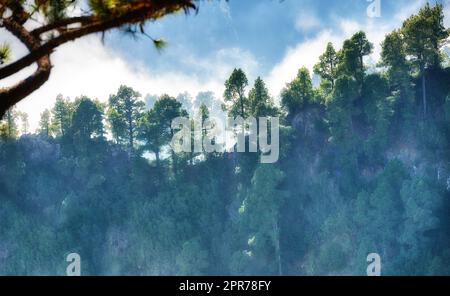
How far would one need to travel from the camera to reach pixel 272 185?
49844 mm

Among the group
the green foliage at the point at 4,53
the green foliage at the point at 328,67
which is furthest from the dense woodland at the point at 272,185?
the green foliage at the point at 4,53

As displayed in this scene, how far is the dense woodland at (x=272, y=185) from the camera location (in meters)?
46.1

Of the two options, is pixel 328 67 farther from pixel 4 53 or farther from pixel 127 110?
pixel 4 53

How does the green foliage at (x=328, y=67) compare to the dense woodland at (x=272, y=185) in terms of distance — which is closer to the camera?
the dense woodland at (x=272, y=185)

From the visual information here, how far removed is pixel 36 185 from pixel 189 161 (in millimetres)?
17229

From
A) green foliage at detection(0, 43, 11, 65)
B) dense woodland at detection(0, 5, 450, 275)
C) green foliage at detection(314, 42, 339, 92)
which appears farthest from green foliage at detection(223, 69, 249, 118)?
green foliage at detection(0, 43, 11, 65)

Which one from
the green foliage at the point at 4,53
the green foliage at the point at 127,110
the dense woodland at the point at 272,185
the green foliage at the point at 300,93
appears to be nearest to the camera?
the green foliage at the point at 4,53

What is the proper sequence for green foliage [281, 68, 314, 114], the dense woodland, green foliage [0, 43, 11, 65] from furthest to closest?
1. green foliage [281, 68, 314, 114]
2. the dense woodland
3. green foliage [0, 43, 11, 65]

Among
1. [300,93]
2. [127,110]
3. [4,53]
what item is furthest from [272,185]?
[4,53]

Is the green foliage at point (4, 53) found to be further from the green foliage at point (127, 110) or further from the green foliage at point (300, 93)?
the green foliage at point (127, 110)

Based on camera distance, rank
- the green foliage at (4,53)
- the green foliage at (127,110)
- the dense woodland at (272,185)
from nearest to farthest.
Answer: the green foliage at (4,53)
the dense woodland at (272,185)
the green foliage at (127,110)

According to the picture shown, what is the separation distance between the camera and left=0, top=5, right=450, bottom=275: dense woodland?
46.1 m

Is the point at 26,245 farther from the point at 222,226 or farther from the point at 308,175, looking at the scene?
the point at 308,175

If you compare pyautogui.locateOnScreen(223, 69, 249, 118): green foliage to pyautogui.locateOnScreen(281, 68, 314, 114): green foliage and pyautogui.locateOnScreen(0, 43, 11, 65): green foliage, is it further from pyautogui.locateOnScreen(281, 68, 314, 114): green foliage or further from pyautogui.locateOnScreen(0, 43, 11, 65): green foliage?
pyautogui.locateOnScreen(0, 43, 11, 65): green foliage
